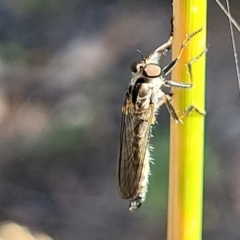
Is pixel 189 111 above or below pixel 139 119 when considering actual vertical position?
below

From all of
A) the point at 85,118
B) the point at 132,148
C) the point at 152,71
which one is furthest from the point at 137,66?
the point at 85,118

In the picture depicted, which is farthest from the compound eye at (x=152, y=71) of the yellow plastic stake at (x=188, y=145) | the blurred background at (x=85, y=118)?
the blurred background at (x=85, y=118)

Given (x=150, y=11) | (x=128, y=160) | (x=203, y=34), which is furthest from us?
(x=150, y=11)

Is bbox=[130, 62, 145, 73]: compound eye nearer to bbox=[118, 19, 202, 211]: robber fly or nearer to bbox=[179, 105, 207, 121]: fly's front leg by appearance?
bbox=[118, 19, 202, 211]: robber fly

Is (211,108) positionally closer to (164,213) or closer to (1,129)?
(164,213)

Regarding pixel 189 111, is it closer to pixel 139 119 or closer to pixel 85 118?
pixel 139 119

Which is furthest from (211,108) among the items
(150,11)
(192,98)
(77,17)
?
(192,98)
